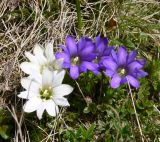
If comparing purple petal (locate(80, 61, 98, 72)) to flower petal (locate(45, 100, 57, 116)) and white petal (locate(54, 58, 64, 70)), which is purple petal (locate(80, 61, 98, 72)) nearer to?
white petal (locate(54, 58, 64, 70))

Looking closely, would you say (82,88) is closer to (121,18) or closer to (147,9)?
(121,18)

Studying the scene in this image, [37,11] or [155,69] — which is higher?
[37,11]

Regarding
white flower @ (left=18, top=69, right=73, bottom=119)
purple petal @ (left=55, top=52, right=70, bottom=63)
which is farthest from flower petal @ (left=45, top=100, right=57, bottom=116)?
purple petal @ (left=55, top=52, right=70, bottom=63)

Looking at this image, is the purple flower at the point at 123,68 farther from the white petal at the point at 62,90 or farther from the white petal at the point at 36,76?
the white petal at the point at 36,76

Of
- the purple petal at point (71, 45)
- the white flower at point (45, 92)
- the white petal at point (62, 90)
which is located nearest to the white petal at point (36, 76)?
the white flower at point (45, 92)

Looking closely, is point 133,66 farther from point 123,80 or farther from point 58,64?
point 58,64

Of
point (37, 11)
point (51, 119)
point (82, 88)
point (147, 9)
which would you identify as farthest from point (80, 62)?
point (147, 9)
